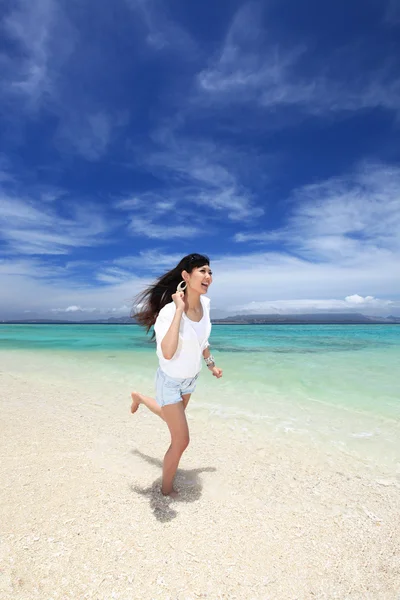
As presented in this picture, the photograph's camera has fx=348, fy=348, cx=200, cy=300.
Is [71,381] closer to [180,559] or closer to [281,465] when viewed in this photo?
[281,465]

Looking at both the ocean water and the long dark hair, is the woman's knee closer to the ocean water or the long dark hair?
the long dark hair

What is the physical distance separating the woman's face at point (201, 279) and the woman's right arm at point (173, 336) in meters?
0.29

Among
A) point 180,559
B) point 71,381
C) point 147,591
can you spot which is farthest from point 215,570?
point 71,381

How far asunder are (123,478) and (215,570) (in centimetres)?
157

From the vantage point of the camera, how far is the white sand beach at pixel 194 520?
2223 millimetres

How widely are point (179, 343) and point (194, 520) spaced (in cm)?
149

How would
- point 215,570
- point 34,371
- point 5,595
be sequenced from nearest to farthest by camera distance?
1. point 5,595
2. point 215,570
3. point 34,371

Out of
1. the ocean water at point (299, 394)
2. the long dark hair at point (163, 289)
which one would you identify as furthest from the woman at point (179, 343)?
the ocean water at point (299, 394)

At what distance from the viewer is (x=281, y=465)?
412 centimetres

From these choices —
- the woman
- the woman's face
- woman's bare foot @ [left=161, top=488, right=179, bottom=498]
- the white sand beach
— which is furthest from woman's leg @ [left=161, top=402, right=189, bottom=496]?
the woman's face

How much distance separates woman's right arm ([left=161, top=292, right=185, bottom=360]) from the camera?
2.84 m

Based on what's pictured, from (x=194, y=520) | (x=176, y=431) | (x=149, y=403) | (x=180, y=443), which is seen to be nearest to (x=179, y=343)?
(x=176, y=431)

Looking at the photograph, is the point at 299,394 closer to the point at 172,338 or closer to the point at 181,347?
the point at 181,347

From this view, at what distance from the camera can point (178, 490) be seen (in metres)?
3.45
